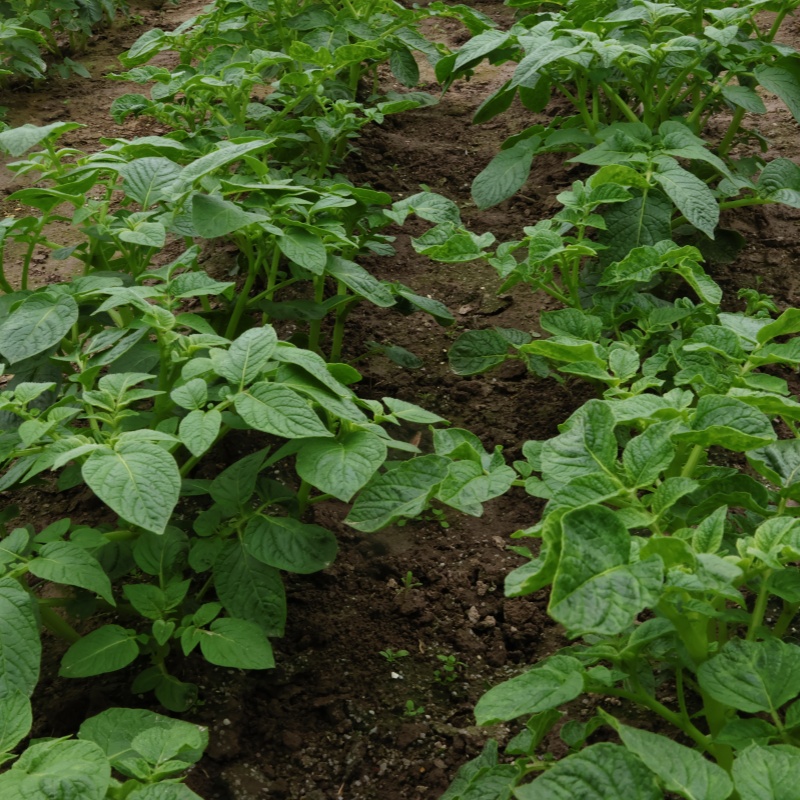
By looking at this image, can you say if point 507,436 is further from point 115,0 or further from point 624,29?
point 115,0

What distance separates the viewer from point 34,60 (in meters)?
3.85

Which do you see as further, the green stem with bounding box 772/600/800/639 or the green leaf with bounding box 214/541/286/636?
the green leaf with bounding box 214/541/286/636

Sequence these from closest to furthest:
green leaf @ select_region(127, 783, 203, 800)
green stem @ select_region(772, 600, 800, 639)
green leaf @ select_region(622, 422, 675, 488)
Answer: green leaf @ select_region(127, 783, 203, 800) → green leaf @ select_region(622, 422, 675, 488) → green stem @ select_region(772, 600, 800, 639)

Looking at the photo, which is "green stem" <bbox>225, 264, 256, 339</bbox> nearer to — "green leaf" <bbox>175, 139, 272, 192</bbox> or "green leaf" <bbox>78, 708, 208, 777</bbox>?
"green leaf" <bbox>175, 139, 272, 192</bbox>

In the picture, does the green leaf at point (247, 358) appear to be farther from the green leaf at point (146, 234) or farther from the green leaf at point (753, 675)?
the green leaf at point (753, 675)

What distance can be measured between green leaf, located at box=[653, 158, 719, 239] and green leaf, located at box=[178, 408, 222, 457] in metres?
1.18

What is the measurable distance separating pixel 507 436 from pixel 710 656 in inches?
41.3

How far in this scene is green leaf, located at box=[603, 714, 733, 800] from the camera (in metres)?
0.97

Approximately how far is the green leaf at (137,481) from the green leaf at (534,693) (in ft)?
1.52

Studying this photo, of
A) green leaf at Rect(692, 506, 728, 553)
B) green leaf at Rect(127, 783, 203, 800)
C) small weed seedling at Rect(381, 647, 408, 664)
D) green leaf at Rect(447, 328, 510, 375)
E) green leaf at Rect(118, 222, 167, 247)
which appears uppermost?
green leaf at Rect(118, 222, 167, 247)

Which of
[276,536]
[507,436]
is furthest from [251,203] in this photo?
[507,436]

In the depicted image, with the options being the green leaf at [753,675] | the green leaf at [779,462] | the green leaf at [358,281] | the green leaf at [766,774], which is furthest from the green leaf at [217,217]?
the green leaf at [766,774]

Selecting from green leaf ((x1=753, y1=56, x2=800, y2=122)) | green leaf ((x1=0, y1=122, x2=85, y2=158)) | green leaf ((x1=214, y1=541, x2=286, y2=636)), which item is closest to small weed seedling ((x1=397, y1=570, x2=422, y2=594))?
green leaf ((x1=214, y1=541, x2=286, y2=636))

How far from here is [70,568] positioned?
1411mm
